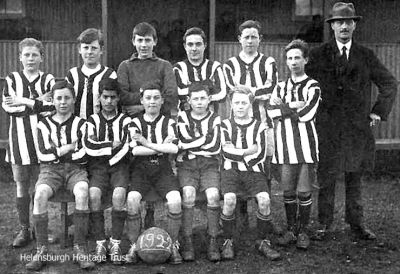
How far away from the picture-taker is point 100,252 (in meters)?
4.85

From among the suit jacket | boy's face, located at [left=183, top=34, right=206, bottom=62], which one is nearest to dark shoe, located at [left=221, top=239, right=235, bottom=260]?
the suit jacket

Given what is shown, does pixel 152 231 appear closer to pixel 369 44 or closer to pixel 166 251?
pixel 166 251

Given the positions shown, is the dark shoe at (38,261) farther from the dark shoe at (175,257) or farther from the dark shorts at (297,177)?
the dark shorts at (297,177)

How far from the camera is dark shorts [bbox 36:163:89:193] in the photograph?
4984mm

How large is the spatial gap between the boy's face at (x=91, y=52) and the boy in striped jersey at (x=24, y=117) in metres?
0.39

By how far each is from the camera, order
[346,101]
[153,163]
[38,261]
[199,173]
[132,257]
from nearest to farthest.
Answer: [38,261]
[132,257]
[153,163]
[199,173]
[346,101]

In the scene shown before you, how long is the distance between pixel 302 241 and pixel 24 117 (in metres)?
2.81

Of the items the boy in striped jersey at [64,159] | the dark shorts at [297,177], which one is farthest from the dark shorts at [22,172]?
the dark shorts at [297,177]

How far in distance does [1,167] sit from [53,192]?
12.8ft

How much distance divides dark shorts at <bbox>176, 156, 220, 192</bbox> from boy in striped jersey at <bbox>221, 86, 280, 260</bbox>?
82 mm

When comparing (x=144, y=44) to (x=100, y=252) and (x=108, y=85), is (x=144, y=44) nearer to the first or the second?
(x=108, y=85)

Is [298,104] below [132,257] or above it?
above

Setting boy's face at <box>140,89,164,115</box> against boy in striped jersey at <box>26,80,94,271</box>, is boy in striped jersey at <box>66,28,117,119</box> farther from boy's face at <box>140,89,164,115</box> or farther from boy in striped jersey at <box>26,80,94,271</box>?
boy's face at <box>140,89,164,115</box>

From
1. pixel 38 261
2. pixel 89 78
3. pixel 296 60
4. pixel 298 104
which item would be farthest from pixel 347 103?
pixel 38 261
